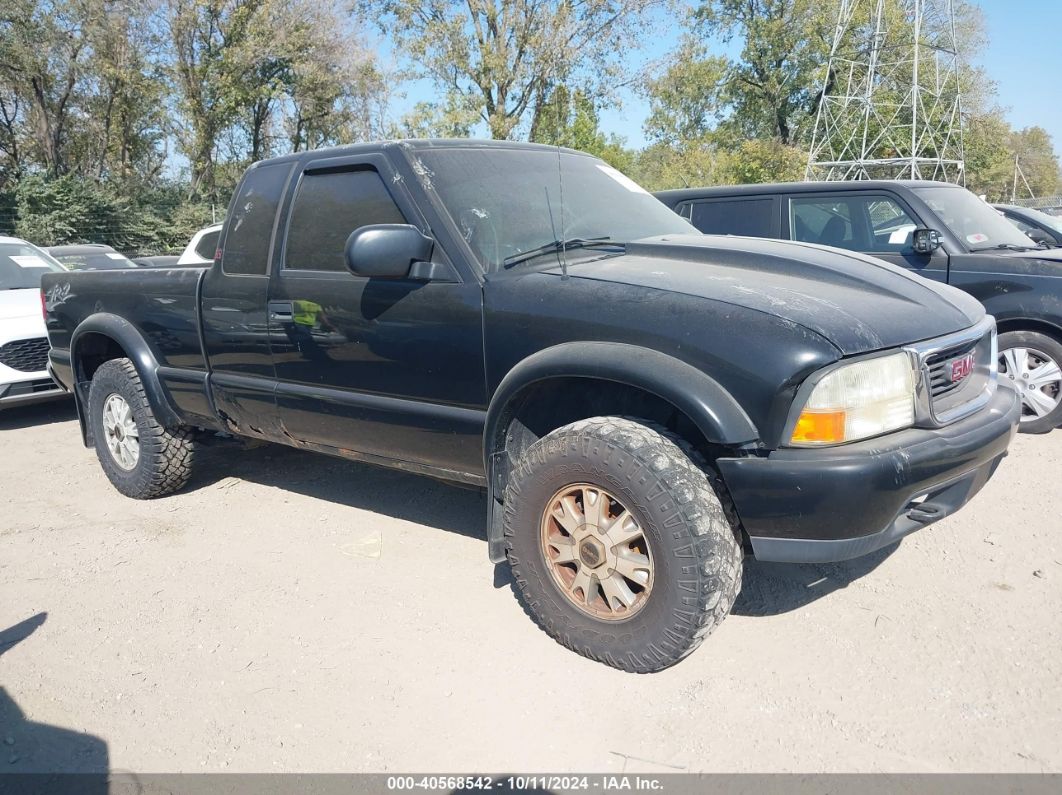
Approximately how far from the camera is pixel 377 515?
4629 mm

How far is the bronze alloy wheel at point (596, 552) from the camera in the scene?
2848mm

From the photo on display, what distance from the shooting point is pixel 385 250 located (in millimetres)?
3223

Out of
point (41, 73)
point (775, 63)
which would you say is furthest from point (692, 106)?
point (41, 73)

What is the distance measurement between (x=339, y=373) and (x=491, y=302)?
3.07 ft

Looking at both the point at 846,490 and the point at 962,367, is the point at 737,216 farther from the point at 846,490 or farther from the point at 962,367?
the point at 846,490

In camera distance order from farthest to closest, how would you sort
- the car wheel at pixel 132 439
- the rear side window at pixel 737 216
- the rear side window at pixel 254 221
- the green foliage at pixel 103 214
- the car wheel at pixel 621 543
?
the green foliage at pixel 103 214
the rear side window at pixel 737 216
the car wheel at pixel 132 439
the rear side window at pixel 254 221
the car wheel at pixel 621 543

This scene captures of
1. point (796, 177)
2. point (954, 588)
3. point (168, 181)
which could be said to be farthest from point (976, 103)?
point (954, 588)

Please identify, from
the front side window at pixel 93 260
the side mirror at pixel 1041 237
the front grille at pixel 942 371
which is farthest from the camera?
the front side window at pixel 93 260

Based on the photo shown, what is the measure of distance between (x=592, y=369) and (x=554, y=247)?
0.83 metres

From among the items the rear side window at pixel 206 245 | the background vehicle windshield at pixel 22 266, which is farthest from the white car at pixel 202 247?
the background vehicle windshield at pixel 22 266

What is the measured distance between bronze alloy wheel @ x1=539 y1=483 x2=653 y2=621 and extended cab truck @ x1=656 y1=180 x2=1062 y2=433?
3.72m

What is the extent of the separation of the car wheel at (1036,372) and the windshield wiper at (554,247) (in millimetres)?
3855

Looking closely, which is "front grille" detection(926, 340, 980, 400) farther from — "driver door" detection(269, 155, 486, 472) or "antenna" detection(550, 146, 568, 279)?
"driver door" detection(269, 155, 486, 472)

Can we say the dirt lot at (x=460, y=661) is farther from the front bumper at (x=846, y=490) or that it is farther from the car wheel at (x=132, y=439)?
the front bumper at (x=846, y=490)
